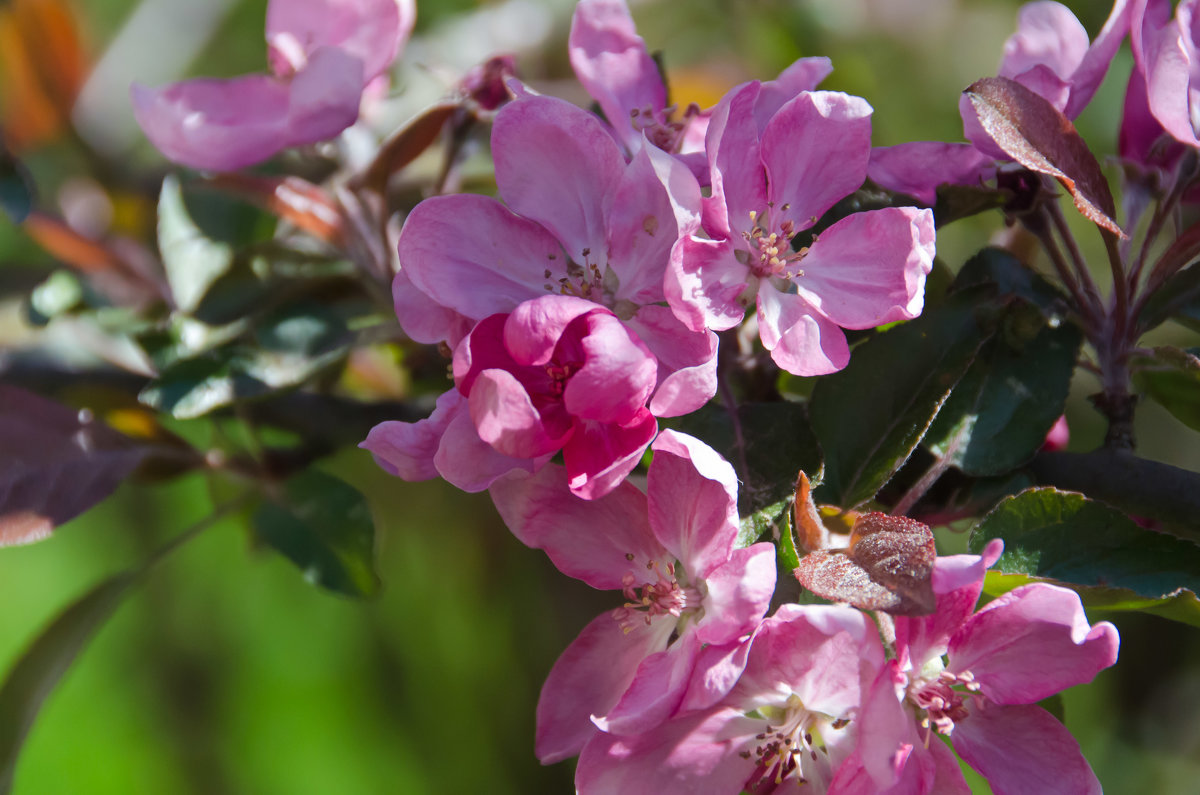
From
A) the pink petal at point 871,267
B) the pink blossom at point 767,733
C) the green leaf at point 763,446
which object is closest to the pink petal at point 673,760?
the pink blossom at point 767,733

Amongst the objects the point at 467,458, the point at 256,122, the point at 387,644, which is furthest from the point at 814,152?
the point at 387,644

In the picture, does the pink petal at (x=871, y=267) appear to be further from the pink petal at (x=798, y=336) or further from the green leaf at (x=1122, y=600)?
the green leaf at (x=1122, y=600)

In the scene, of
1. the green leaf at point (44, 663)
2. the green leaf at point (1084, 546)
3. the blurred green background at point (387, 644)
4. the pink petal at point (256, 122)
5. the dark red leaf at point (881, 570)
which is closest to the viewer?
the dark red leaf at point (881, 570)

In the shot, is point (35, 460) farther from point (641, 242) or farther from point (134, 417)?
point (641, 242)

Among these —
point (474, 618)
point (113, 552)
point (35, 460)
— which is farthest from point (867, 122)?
point (113, 552)

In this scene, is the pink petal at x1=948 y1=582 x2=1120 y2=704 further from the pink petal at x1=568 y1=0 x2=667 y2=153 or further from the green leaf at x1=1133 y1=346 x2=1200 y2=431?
the pink petal at x1=568 y1=0 x2=667 y2=153

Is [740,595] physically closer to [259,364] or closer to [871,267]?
[871,267]
